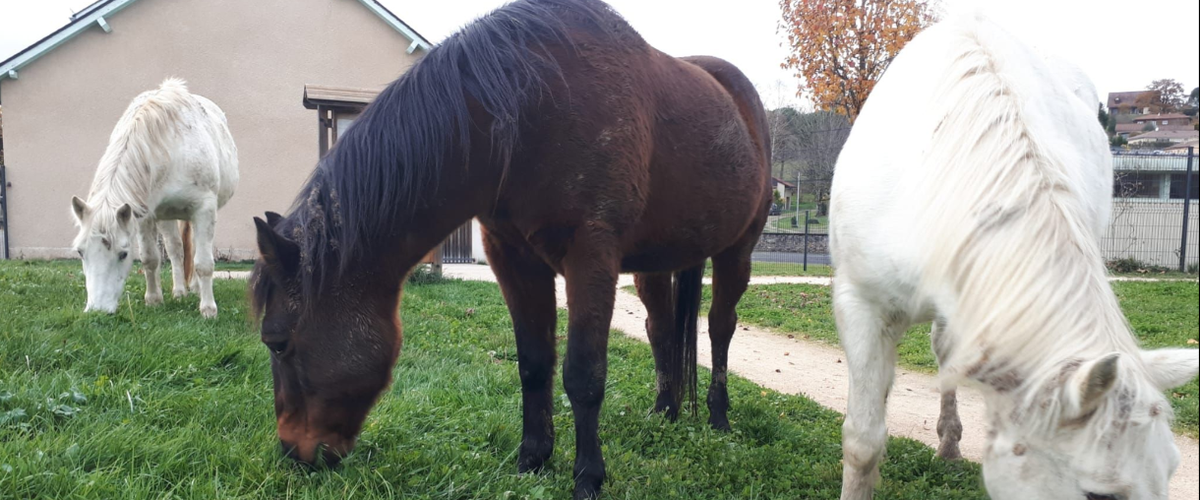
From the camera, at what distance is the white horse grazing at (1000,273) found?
1.44m

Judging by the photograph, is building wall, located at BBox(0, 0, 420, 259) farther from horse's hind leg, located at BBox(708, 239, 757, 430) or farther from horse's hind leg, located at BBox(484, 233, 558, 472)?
horse's hind leg, located at BBox(484, 233, 558, 472)

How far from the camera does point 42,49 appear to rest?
13391mm

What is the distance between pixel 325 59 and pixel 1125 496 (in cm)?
1660

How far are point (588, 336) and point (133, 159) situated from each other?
187 inches

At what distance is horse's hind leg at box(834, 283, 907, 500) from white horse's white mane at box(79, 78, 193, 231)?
17.5 feet

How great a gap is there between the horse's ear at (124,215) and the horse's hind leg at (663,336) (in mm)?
3995

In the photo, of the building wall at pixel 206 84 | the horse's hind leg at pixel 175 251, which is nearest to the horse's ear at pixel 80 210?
the horse's hind leg at pixel 175 251

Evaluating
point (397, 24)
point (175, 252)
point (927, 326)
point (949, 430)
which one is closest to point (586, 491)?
point (949, 430)

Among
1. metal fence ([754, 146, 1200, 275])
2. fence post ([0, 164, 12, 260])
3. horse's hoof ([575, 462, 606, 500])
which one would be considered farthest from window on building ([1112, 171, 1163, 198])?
fence post ([0, 164, 12, 260])

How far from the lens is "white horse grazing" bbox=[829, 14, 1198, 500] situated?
4.71 feet

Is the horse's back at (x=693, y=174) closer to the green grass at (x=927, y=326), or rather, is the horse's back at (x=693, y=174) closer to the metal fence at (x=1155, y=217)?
the green grass at (x=927, y=326)

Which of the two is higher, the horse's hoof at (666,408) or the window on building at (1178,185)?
the window on building at (1178,185)

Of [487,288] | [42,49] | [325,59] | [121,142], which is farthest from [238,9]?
[121,142]

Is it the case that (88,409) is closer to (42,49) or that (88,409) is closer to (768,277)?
(768,277)
